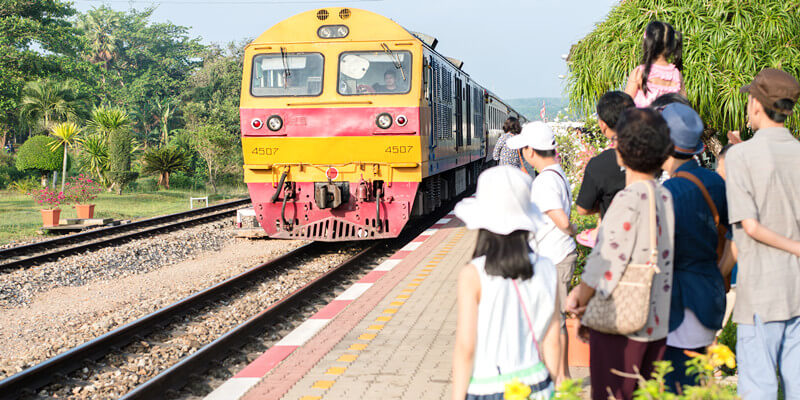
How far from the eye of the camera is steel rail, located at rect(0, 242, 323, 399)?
579cm

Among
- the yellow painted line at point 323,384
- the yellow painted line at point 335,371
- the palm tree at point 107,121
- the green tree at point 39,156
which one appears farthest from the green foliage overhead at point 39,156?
the yellow painted line at point 323,384

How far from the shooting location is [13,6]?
128 feet

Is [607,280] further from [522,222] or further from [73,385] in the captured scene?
[73,385]

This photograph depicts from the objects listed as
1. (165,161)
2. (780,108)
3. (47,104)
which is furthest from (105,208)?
(780,108)

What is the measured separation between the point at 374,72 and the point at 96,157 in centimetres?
1938

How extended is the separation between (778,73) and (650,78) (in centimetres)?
143

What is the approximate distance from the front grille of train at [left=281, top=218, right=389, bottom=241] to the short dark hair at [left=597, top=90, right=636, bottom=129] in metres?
7.50

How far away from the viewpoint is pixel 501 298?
279 cm

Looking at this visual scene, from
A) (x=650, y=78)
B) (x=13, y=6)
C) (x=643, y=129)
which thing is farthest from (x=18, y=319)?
(x=13, y=6)

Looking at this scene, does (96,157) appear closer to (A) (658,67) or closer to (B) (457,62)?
(B) (457,62)

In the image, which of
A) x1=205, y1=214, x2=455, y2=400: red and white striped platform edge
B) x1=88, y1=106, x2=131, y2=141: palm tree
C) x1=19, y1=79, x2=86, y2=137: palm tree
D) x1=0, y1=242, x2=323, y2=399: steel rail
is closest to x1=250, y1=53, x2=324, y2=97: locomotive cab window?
x1=0, y1=242, x2=323, y2=399: steel rail

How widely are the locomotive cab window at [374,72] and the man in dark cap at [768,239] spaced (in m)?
8.51

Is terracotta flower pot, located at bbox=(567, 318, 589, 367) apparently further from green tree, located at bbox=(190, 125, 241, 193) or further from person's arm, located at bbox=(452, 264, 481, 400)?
green tree, located at bbox=(190, 125, 241, 193)

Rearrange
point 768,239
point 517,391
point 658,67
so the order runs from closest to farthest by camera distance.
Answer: point 517,391
point 768,239
point 658,67
